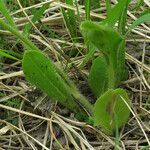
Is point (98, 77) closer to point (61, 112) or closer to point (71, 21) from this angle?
point (61, 112)

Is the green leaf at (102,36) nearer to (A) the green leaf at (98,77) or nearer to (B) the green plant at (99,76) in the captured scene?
(B) the green plant at (99,76)

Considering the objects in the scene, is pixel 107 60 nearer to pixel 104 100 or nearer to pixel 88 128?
pixel 104 100

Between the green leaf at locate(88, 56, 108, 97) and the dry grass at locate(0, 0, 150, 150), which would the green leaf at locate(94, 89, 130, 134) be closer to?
the dry grass at locate(0, 0, 150, 150)

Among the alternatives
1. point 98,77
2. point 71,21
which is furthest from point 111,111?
point 71,21

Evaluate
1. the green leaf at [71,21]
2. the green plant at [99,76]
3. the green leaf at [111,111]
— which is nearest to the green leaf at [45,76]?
the green plant at [99,76]

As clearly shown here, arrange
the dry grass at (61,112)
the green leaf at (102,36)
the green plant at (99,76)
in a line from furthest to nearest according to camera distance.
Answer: the dry grass at (61,112) < the green plant at (99,76) < the green leaf at (102,36)

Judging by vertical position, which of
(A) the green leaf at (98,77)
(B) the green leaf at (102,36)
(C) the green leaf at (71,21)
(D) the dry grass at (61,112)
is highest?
(B) the green leaf at (102,36)
